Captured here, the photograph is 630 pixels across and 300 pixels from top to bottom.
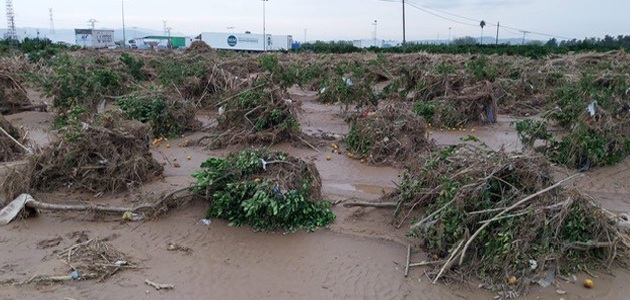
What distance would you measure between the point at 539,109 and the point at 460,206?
10144mm

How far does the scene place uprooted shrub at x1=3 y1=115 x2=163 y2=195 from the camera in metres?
5.71

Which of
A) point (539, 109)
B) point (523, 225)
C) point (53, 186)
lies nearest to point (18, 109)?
point (53, 186)

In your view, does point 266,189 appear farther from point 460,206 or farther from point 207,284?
point 460,206

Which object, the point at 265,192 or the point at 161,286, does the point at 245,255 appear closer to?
the point at 265,192

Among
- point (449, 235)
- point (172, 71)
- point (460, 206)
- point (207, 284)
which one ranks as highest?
point (172, 71)

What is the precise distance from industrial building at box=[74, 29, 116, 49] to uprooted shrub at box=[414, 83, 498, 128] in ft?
159

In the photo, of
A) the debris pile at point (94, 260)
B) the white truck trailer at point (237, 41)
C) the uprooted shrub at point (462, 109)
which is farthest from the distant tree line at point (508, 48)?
the debris pile at point (94, 260)

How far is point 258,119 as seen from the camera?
28.9 feet

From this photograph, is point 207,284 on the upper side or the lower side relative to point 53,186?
lower

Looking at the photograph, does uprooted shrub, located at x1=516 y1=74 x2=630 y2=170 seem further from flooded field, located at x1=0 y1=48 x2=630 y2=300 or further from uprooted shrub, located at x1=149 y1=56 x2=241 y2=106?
uprooted shrub, located at x1=149 y1=56 x2=241 y2=106

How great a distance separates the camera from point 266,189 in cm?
479

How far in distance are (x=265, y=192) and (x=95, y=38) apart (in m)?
53.4

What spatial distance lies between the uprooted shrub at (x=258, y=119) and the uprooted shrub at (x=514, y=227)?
461cm

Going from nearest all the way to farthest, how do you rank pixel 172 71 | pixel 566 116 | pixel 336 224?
pixel 336 224, pixel 566 116, pixel 172 71
